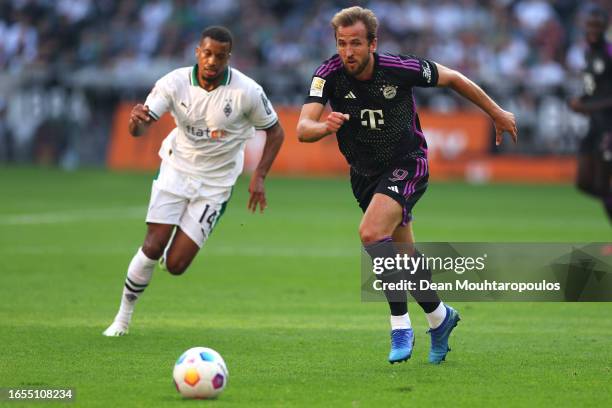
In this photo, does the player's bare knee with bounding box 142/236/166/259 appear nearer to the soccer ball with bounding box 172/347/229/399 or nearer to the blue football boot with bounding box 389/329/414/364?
the blue football boot with bounding box 389/329/414/364

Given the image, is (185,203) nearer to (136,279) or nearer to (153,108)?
(136,279)

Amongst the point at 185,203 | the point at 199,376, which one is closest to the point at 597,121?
the point at 185,203

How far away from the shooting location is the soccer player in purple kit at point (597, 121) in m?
15.6

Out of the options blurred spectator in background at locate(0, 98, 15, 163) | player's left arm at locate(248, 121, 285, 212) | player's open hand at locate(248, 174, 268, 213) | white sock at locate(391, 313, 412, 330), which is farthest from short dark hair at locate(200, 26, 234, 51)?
blurred spectator in background at locate(0, 98, 15, 163)

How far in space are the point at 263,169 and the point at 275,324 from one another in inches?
54.1

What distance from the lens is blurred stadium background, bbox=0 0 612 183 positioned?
2733cm

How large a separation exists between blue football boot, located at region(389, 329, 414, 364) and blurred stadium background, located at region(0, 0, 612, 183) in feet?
59.9

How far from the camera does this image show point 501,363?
8.20 meters

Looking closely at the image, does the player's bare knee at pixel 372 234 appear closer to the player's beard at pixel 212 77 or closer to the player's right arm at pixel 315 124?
the player's right arm at pixel 315 124

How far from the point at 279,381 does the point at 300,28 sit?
24585 millimetres

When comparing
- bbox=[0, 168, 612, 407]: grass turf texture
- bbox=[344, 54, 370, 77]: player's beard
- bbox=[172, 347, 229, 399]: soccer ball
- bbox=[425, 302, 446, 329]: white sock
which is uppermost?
bbox=[344, 54, 370, 77]: player's beard

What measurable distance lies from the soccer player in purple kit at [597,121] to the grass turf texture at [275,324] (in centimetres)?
110

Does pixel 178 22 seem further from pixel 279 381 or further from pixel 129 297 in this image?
pixel 279 381

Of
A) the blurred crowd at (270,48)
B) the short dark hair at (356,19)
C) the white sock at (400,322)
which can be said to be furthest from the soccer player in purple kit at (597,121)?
the blurred crowd at (270,48)
